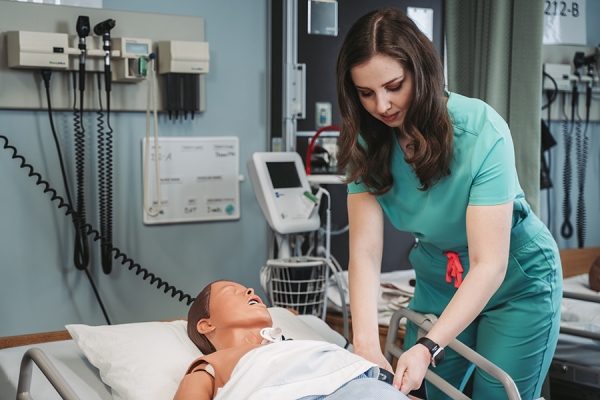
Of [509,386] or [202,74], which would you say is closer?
[509,386]

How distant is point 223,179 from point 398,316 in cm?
131

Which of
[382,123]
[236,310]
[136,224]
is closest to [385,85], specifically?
[382,123]

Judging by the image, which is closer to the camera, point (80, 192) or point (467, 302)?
point (467, 302)

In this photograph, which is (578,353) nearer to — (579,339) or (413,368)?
(579,339)

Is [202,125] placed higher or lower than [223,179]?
higher

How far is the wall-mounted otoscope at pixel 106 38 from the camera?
2.39 m

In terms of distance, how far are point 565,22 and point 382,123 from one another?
2.30 m

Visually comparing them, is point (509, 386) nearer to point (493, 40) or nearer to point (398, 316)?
point (398, 316)

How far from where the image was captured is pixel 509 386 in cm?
133

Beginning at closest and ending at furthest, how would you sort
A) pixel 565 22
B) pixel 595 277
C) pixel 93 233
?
pixel 93 233 → pixel 595 277 → pixel 565 22

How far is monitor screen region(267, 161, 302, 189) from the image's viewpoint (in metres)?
2.61

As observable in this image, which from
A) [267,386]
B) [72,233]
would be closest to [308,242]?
[72,233]

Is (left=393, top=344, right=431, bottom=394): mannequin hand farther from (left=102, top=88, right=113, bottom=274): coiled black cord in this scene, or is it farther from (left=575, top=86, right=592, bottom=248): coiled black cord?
(left=575, top=86, right=592, bottom=248): coiled black cord

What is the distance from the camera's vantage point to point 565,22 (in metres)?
3.39
